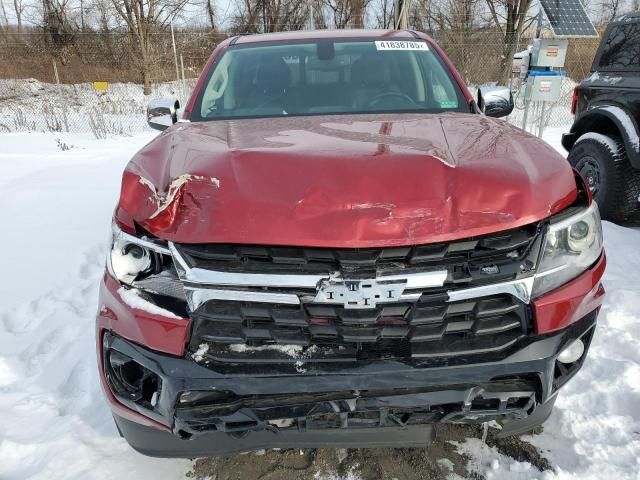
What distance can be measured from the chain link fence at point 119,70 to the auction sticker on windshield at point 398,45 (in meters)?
12.8

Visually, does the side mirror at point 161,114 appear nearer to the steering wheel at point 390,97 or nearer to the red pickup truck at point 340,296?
the steering wheel at point 390,97

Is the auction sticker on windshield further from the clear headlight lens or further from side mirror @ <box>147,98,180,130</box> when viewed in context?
the clear headlight lens

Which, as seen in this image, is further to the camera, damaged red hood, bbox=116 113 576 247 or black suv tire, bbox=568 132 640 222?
black suv tire, bbox=568 132 640 222

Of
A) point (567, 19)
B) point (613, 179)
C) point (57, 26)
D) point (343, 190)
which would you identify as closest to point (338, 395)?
point (343, 190)

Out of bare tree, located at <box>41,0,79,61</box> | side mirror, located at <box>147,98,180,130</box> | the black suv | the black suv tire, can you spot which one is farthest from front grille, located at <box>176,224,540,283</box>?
bare tree, located at <box>41,0,79,61</box>

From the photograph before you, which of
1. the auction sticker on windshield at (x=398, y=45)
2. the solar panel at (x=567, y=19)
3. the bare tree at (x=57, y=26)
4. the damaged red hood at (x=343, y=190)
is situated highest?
the bare tree at (x=57, y=26)

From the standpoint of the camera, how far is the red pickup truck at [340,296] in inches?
60.8

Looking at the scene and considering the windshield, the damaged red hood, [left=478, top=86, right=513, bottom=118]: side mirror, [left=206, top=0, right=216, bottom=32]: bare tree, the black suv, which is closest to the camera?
the damaged red hood

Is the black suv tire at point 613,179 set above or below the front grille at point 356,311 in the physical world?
below

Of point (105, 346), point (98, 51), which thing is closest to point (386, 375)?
point (105, 346)

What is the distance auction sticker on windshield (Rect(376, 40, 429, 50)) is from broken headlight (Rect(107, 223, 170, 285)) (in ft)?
7.14

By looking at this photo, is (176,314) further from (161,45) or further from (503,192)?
(161,45)

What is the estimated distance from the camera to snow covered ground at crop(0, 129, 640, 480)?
2068mm

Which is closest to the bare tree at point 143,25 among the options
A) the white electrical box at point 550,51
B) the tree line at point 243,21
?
the tree line at point 243,21
